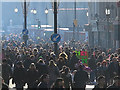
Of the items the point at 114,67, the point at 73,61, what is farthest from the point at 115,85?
the point at 73,61

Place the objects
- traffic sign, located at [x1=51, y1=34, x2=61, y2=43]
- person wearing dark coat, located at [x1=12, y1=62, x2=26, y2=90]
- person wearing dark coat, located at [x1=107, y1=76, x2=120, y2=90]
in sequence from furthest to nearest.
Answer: traffic sign, located at [x1=51, y1=34, x2=61, y2=43] < person wearing dark coat, located at [x1=12, y1=62, x2=26, y2=90] < person wearing dark coat, located at [x1=107, y1=76, x2=120, y2=90]

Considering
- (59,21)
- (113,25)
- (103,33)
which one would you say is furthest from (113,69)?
(59,21)

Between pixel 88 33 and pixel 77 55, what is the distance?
44.5 metres

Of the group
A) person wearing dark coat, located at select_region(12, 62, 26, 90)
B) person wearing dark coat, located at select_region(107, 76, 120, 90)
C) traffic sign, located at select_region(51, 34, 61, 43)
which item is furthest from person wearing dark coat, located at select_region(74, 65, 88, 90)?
traffic sign, located at select_region(51, 34, 61, 43)

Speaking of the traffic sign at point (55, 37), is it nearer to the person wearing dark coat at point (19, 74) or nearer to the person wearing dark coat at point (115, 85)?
the person wearing dark coat at point (19, 74)

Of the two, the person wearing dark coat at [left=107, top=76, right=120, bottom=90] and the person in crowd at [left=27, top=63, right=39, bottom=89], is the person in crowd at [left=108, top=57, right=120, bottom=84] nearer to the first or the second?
the person in crowd at [left=27, top=63, right=39, bottom=89]

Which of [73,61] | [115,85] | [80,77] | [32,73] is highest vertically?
[115,85]

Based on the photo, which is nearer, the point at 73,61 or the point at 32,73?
the point at 32,73

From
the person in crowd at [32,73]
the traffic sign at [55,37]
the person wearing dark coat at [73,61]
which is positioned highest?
the traffic sign at [55,37]

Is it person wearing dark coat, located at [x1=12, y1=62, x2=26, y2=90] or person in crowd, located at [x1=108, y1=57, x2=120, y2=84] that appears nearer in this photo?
person wearing dark coat, located at [x1=12, y1=62, x2=26, y2=90]

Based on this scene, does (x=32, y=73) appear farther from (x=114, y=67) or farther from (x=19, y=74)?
(x=114, y=67)

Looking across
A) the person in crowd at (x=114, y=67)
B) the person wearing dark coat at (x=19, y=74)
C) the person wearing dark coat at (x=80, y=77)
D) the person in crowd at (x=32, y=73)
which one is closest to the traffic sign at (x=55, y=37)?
the person in crowd at (x=114, y=67)

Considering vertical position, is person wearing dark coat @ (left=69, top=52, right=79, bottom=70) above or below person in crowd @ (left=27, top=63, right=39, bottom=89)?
below

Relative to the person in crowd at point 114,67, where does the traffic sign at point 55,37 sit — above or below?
above
